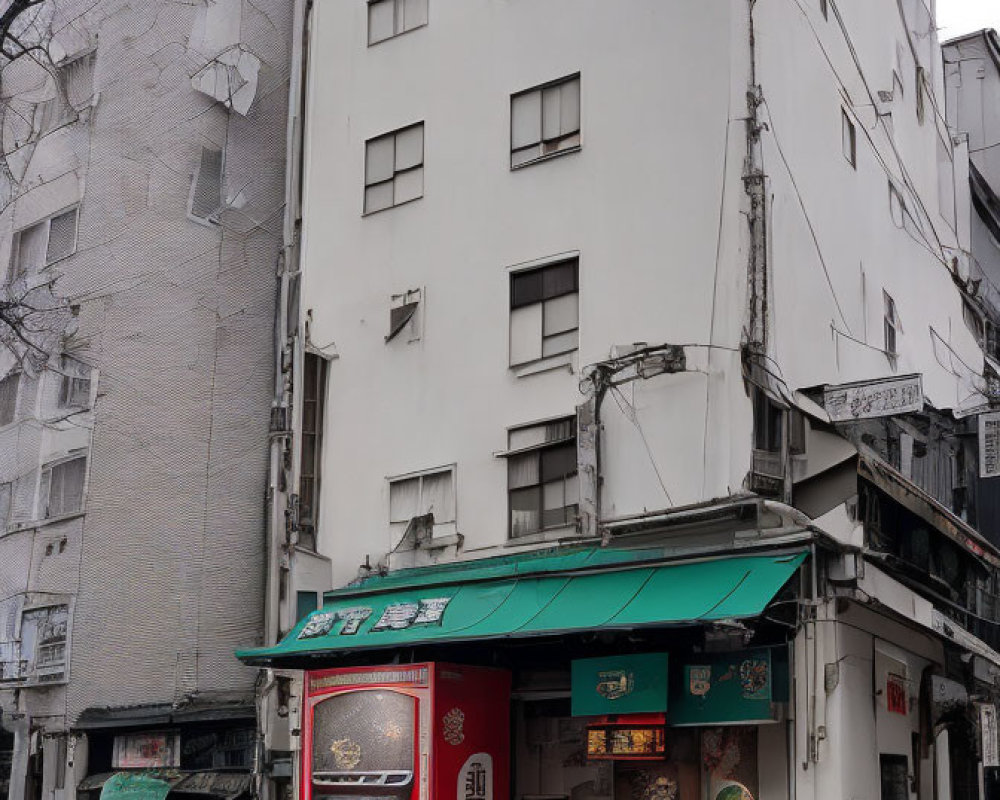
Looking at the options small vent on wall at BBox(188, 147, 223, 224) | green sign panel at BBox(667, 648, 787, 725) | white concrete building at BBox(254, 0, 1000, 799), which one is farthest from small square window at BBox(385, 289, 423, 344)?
green sign panel at BBox(667, 648, 787, 725)

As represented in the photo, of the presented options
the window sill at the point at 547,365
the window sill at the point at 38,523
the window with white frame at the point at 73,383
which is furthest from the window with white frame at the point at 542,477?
the window with white frame at the point at 73,383

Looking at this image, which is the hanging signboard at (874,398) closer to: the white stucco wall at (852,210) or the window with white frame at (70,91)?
the white stucco wall at (852,210)

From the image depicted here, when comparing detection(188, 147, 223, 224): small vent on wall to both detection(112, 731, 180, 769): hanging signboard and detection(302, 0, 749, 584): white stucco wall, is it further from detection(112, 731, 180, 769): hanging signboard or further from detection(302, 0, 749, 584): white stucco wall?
detection(112, 731, 180, 769): hanging signboard

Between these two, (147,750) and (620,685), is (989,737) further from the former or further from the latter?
(147,750)

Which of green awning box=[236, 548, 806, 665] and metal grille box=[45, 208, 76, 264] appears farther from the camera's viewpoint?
metal grille box=[45, 208, 76, 264]

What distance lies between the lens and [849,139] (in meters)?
23.2

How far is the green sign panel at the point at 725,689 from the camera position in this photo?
16453 mm

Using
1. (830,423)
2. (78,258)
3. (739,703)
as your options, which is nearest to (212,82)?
(78,258)

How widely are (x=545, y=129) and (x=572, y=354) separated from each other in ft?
12.2

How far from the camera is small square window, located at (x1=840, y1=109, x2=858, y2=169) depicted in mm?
22859

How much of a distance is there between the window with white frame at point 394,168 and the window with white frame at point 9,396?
9.29 m

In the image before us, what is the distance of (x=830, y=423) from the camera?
18.1 metres

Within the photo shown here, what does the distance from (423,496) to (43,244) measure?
1140 cm

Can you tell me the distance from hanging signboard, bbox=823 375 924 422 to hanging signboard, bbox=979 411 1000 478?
348 cm
